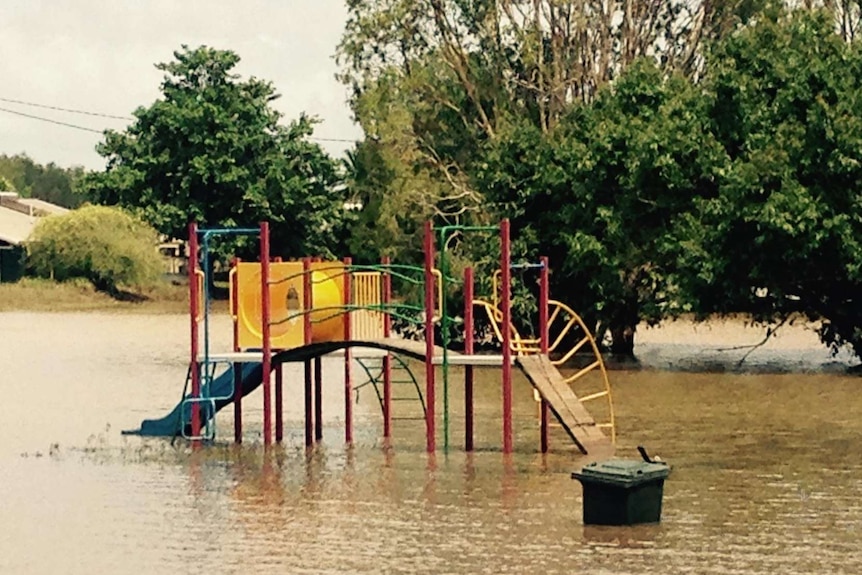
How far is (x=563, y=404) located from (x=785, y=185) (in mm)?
13193

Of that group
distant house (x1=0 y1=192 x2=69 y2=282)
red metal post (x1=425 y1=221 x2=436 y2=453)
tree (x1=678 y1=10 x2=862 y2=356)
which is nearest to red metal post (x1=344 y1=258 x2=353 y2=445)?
red metal post (x1=425 y1=221 x2=436 y2=453)

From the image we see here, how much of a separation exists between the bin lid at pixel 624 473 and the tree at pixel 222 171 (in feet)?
196

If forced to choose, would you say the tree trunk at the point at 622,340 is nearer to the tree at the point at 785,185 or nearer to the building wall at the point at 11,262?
the tree at the point at 785,185

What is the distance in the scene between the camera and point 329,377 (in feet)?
116

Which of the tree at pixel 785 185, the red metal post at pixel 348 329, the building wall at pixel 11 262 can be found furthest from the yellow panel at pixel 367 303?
the building wall at pixel 11 262

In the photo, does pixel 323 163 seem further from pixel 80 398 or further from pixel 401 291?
pixel 80 398

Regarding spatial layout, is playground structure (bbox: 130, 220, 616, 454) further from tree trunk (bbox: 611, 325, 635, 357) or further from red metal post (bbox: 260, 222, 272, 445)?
tree trunk (bbox: 611, 325, 635, 357)

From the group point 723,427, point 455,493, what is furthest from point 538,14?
point 455,493

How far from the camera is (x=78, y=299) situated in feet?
238

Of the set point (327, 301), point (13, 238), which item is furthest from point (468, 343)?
point (13, 238)

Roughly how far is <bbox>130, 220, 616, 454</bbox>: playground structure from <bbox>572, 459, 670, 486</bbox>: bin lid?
15.9ft

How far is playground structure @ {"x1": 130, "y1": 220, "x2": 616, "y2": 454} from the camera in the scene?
21.4 meters

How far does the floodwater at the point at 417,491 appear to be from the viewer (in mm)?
15023

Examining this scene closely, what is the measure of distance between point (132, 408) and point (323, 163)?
50783 millimetres
